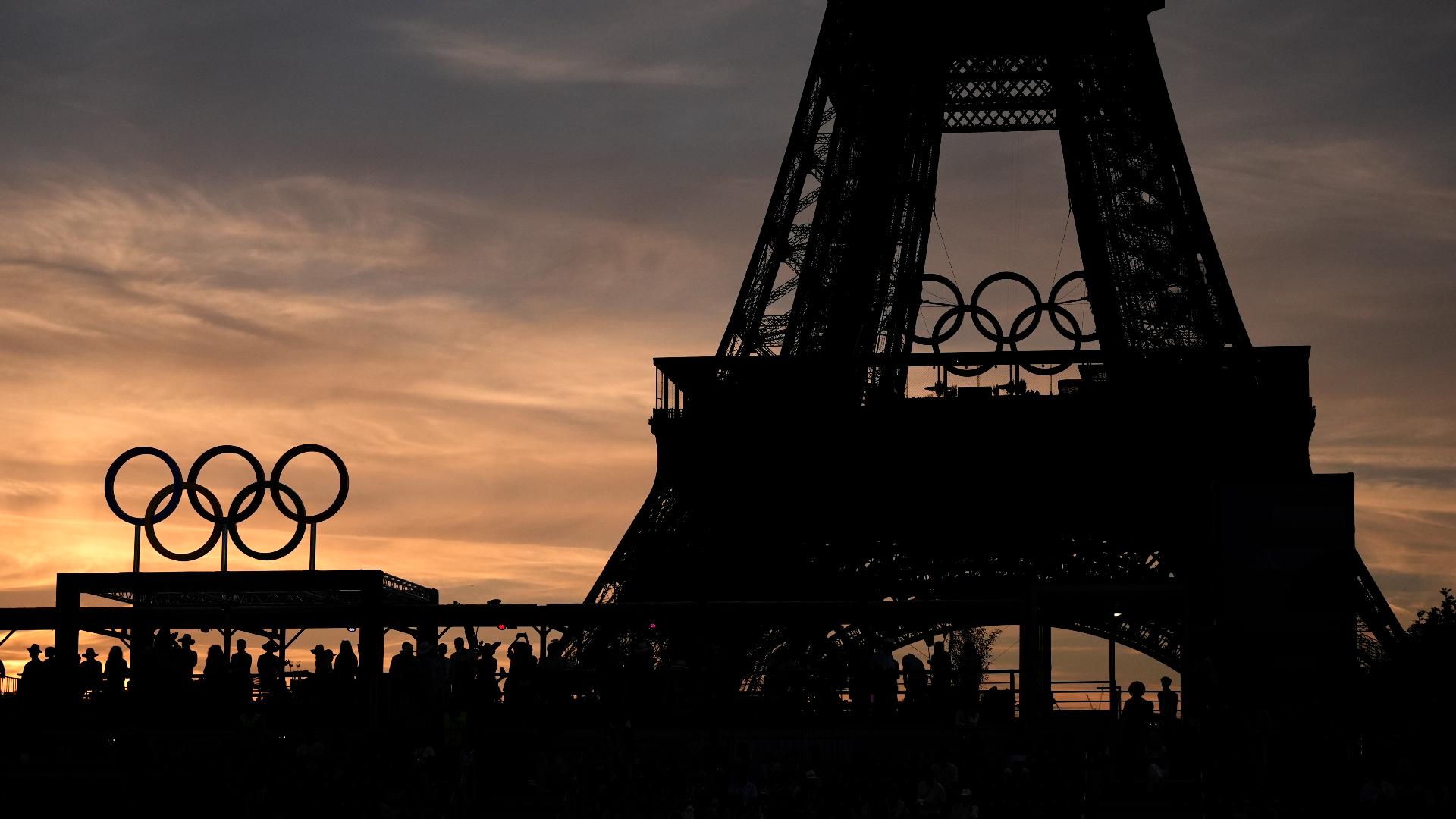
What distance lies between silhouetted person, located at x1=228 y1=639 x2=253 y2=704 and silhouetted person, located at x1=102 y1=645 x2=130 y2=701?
1.93 m

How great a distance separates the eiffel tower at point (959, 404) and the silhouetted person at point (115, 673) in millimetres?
15907

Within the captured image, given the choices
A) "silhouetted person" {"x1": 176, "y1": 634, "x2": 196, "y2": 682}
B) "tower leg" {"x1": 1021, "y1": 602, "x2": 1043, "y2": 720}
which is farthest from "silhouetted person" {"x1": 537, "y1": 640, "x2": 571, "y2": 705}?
"tower leg" {"x1": 1021, "y1": 602, "x2": 1043, "y2": 720}

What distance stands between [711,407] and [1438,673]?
21.3m

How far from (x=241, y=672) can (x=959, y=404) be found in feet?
86.8

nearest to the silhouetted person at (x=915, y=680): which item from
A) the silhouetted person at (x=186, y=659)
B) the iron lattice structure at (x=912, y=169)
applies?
the silhouetted person at (x=186, y=659)

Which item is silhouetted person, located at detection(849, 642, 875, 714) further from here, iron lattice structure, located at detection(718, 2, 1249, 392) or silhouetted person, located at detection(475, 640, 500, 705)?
iron lattice structure, located at detection(718, 2, 1249, 392)

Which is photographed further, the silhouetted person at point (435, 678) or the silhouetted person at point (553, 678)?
the silhouetted person at point (553, 678)

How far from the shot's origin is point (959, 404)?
57.8m

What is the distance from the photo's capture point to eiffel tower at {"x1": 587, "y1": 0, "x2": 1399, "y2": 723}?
→ 183ft

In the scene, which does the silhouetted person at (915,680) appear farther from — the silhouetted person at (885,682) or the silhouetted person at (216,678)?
the silhouetted person at (216,678)

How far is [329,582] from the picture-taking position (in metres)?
38.8

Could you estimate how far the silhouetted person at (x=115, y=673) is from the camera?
37062mm

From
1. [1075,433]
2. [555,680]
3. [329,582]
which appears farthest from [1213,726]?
[1075,433]

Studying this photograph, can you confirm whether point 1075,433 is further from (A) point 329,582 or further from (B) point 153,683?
(B) point 153,683
